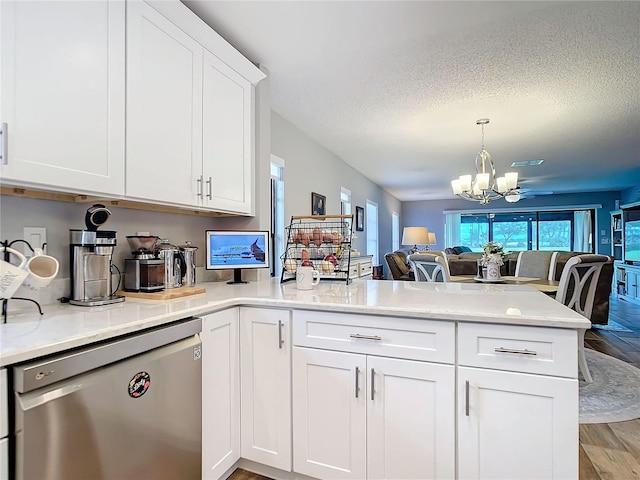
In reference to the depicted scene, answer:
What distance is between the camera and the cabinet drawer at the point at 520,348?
4.00 feet

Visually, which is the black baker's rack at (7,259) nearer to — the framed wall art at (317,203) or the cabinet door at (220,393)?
the cabinet door at (220,393)

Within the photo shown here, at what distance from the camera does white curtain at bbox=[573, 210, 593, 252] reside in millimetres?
9148

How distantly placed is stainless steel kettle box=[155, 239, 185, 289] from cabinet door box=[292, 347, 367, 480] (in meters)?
0.75

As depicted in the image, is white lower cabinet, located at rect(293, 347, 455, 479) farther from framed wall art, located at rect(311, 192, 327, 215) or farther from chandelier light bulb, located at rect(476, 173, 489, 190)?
chandelier light bulb, located at rect(476, 173, 489, 190)

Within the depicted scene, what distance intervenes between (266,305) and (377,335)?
529 millimetres

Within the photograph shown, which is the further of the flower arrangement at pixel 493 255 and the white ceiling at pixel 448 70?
the flower arrangement at pixel 493 255

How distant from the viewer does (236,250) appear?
2211 mm

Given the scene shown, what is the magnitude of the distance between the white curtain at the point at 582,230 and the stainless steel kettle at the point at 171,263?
34.4 ft

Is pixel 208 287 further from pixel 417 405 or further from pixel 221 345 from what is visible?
pixel 417 405

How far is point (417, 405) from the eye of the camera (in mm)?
1407

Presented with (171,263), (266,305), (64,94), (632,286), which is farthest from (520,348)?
(632,286)

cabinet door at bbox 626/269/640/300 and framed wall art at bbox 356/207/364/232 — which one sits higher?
framed wall art at bbox 356/207/364/232

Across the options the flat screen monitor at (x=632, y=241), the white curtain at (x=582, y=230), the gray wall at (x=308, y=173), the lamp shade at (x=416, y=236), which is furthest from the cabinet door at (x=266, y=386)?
the white curtain at (x=582, y=230)

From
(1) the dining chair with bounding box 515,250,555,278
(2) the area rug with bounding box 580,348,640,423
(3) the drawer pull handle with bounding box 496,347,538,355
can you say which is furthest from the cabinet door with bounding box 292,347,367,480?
(1) the dining chair with bounding box 515,250,555,278
